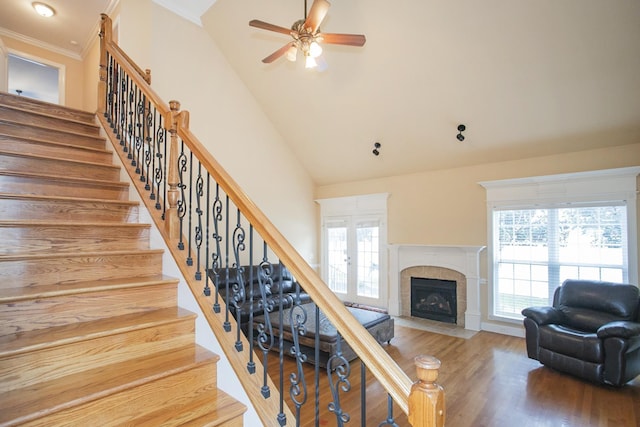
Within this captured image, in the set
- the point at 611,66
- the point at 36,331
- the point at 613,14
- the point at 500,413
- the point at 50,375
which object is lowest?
the point at 500,413

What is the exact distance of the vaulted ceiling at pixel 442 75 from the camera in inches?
134

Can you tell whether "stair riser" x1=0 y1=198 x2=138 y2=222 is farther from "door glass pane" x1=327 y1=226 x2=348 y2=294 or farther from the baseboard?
the baseboard

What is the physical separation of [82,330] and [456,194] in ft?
17.3

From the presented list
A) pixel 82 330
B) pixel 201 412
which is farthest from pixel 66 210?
pixel 201 412

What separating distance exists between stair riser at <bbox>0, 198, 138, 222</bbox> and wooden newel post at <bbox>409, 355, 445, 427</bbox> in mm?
2391

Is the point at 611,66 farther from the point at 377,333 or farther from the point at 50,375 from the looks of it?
the point at 50,375

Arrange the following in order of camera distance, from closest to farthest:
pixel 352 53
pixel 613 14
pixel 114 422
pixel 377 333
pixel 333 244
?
1. pixel 114 422
2. pixel 613 14
3. pixel 377 333
4. pixel 352 53
5. pixel 333 244

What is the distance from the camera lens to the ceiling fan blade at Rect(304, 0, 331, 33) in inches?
104

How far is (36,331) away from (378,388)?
2674 millimetres

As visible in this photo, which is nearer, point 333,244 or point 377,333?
point 377,333

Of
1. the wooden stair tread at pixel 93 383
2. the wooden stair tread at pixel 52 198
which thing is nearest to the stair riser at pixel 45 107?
the wooden stair tread at pixel 52 198

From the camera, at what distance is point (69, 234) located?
2.10 meters

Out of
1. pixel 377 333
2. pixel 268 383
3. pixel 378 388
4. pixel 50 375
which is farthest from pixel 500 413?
pixel 50 375

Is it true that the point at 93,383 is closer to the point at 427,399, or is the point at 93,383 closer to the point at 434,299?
the point at 427,399
